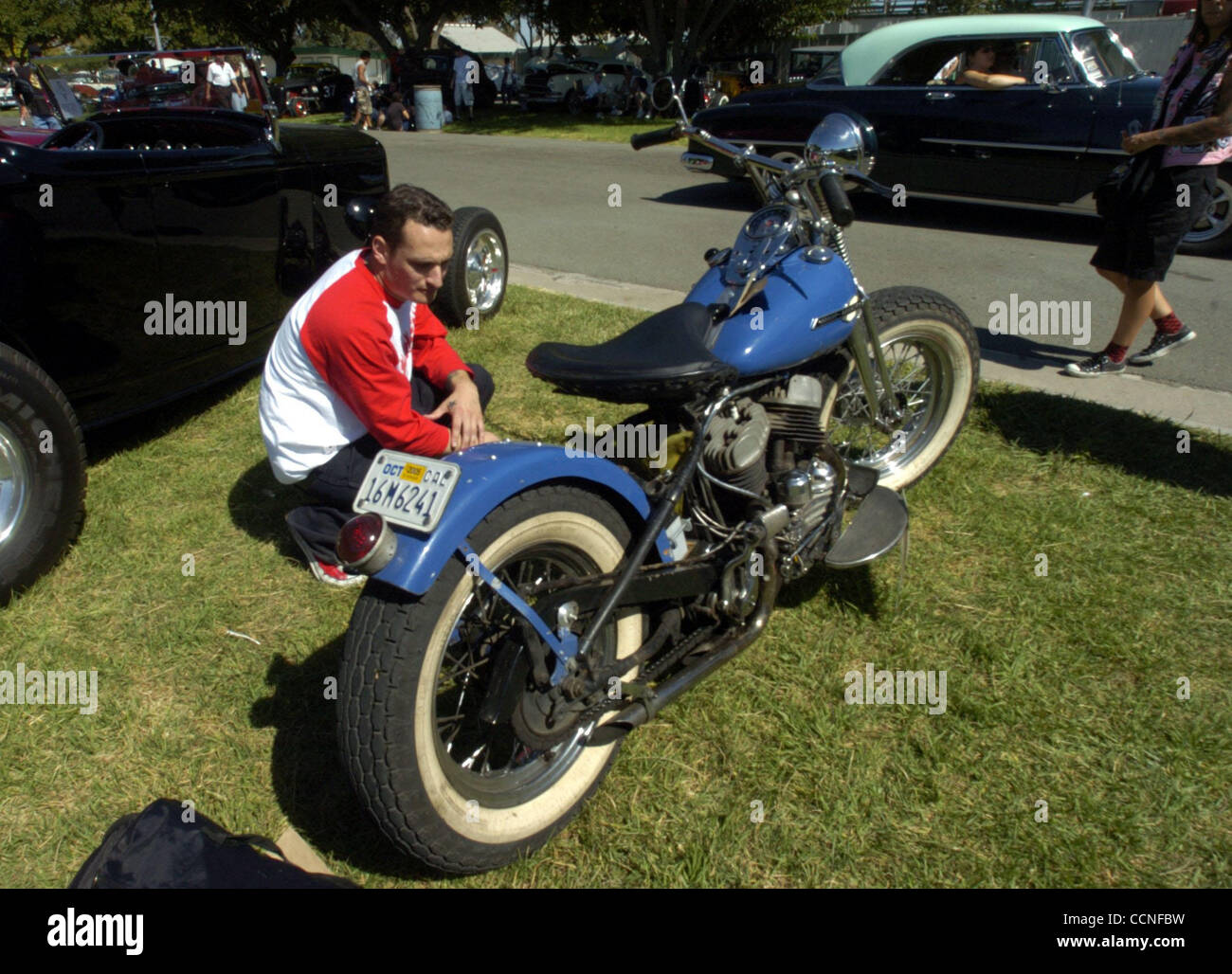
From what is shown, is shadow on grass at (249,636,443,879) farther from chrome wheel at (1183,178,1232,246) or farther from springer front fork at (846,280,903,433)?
chrome wheel at (1183,178,1232,246)

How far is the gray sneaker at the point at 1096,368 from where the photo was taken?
453 cm

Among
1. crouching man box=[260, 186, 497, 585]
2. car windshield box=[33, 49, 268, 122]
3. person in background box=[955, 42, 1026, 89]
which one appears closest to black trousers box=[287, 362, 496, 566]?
crouching man box=[260, 186, 497, 585]

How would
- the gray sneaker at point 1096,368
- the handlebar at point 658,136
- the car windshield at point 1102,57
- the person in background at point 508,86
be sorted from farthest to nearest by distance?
1. the person in background at point 508,86
2. the car windshield at point 1102,57
3. the gray sneaker at point 1096,368
4. the handlebar at point 658,136

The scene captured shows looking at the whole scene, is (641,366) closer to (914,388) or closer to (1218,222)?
(914,388)

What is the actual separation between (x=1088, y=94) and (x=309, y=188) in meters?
6.66

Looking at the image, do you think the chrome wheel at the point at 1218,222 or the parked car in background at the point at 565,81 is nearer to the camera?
the chrome wheel at the point at 1218,222

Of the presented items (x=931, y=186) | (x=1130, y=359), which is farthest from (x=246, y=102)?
(x=931, y=186)

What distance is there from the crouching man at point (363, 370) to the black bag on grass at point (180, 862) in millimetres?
1100

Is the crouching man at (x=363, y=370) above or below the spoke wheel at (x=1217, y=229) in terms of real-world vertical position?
below

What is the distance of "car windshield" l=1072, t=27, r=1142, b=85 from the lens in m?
7.45

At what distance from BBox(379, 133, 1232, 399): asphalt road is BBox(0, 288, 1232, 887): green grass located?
1.74 metres

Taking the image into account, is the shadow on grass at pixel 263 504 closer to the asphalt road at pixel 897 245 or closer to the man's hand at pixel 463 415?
the man's hand at pixel 463 415
